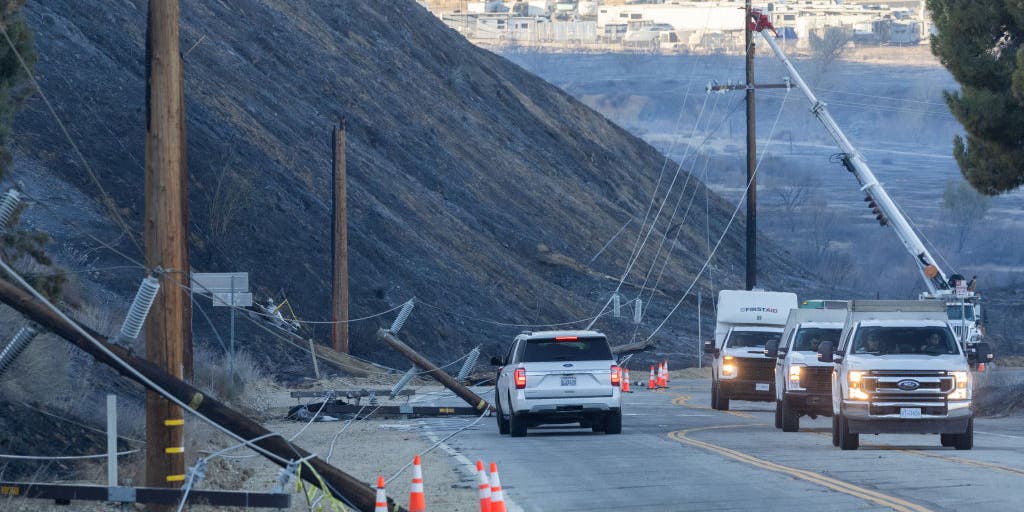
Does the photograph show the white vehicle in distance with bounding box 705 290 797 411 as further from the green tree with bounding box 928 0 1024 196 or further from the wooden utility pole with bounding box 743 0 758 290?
the wooden utility pole with bounding box 743 0 758 290

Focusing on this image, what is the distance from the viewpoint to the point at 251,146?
196 ft

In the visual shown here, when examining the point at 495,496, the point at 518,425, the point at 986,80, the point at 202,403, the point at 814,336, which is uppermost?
Result: the point at 986,80

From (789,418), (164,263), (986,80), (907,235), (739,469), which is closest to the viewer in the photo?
(164,263)

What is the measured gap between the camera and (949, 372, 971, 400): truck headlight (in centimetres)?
2242

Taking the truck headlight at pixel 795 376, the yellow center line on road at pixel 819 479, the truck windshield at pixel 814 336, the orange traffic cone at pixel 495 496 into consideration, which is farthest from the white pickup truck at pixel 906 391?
the orange traffic cone at pixel 495 496

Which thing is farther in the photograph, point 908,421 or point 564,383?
point 564,383

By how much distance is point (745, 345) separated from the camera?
36.1 meters

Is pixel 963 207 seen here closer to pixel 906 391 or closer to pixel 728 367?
pixel 728 367

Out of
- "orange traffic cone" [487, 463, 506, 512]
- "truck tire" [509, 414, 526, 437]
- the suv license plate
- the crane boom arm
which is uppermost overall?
the crane boom arm

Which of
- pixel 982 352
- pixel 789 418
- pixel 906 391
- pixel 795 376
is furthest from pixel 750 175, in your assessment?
pixel 906 391

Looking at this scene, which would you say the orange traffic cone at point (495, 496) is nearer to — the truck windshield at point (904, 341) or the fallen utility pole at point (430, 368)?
the truck windshield at point (904, 341)

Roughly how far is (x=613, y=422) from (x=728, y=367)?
367 inches

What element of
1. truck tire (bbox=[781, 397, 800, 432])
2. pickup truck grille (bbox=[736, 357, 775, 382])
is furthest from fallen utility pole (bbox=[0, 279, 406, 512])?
pickup truck grille (bbox=[736, 357, 775, 382])

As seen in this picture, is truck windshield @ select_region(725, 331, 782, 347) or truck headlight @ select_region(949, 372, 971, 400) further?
truck windshield @ select_region(725, 331, 782, 347)
